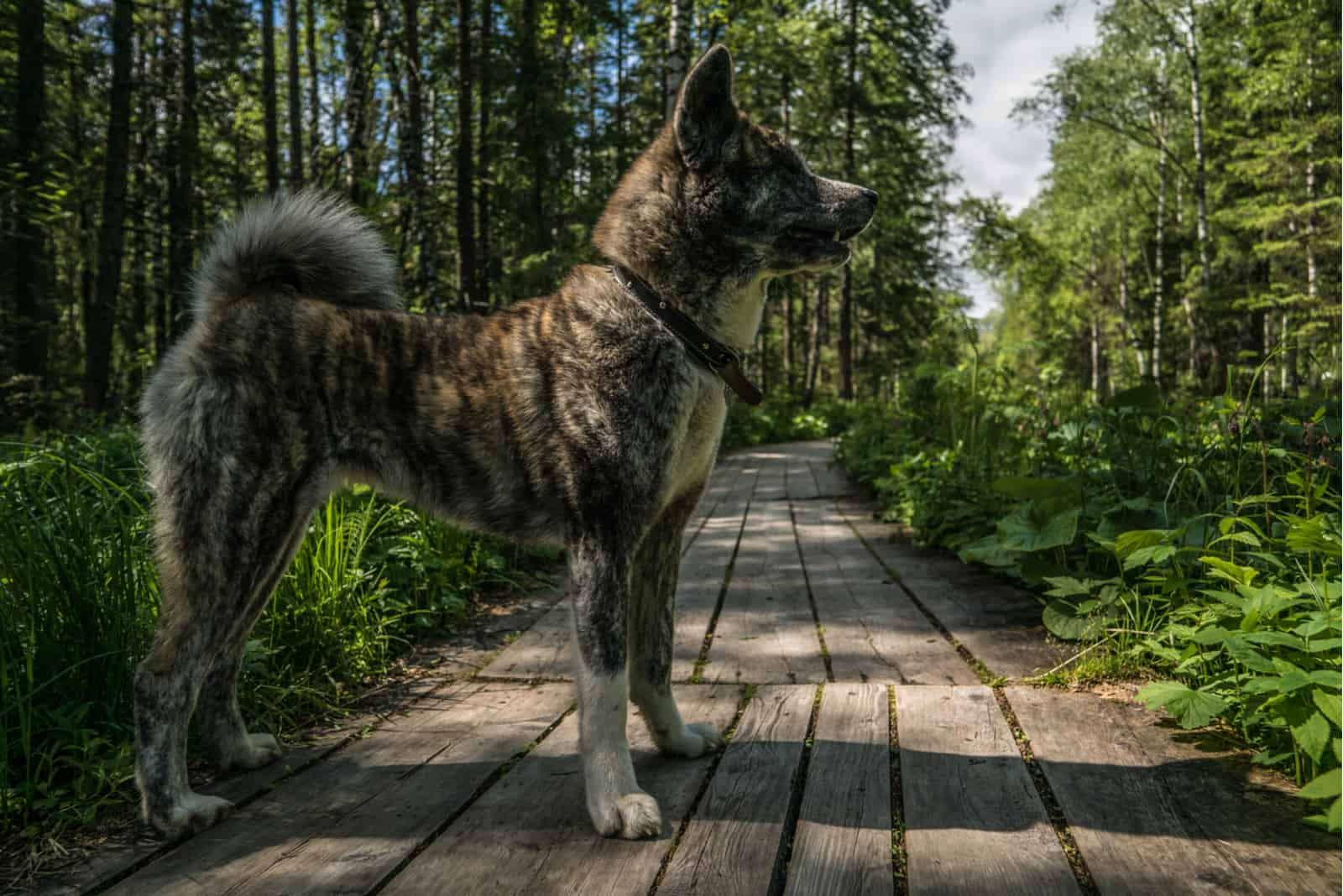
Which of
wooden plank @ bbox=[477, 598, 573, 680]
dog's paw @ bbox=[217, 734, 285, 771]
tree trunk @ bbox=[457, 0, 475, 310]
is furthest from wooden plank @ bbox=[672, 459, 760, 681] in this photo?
tree trunk @ bbox=[457, 0, 475, 310]

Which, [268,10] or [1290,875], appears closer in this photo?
[1290,875]

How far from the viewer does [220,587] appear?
2.12 meters

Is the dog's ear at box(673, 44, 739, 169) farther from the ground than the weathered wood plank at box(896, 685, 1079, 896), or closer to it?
farther from the ground

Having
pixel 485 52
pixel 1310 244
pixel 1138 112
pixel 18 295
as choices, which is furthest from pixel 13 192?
pixel 1138 112

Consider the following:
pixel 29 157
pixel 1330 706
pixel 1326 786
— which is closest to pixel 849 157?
pixel 29 157

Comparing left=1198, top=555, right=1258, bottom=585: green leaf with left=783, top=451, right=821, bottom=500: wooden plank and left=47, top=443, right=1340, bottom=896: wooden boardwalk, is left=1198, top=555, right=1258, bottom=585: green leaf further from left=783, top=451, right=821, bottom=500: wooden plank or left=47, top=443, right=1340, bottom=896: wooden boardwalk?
left=783, top=451, right=821, bottom=500: wooden plank

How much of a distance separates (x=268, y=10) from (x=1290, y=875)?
606 inches

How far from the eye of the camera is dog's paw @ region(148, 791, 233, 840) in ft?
6.49

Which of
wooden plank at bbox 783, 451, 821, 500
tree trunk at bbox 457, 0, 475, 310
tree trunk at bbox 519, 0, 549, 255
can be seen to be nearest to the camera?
tree trunk at bbox 457, 0, 475, 310

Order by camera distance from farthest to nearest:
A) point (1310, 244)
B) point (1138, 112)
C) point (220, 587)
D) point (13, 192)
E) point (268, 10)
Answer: point (1138, 112)
point (1310, 244)
point (268, 10)
point (13, 192)
point (220, 587)

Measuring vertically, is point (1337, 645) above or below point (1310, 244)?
below

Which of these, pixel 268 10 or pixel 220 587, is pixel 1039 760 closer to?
pixel 220 587

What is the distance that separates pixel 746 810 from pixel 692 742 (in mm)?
403

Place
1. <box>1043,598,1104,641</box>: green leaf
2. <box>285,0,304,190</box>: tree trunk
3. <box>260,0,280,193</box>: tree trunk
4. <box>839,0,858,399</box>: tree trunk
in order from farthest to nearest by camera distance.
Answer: <box>839,0,858,399</box>: tree trunk
<box>285,0,304,190</box>: tree trunk
<box>260,0,280,193</box>: tree trunk
<box>1043,598,1104,641</box>: green leaf
